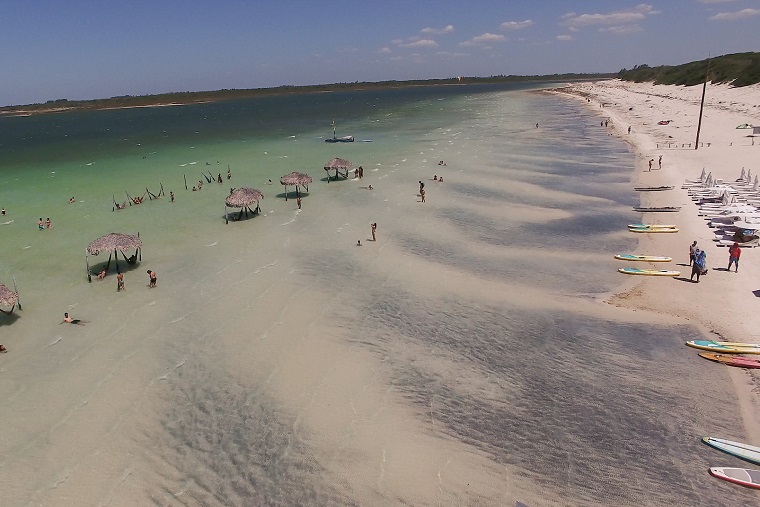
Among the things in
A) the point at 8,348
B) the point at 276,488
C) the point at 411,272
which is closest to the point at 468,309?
the point at 411,272

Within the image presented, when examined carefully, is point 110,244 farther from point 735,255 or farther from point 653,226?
point 653,226

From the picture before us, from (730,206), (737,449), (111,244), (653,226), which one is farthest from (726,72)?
(111,244)

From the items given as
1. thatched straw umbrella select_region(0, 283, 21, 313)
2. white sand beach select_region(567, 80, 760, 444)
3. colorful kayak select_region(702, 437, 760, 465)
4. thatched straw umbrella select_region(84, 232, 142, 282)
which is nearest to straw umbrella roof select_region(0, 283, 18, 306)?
thatched straw umbrella select_region(0, 283, 21, 313)

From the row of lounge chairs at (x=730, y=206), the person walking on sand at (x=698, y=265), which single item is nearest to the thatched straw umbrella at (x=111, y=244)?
the person walking on sand at (x=698, y=265)

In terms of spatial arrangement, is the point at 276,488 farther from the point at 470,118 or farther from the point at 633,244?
the point at 470,118

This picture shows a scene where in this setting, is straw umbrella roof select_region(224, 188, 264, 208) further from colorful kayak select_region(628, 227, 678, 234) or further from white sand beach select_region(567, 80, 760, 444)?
colorful kayak select_region(628, 227, 678, 234)

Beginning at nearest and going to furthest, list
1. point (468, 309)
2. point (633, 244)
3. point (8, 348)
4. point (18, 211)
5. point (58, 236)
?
1. point (8, 348)
2. point (468, 309)
3. point (633, 244)
4. point (58, 236)
5. point (18, 211)

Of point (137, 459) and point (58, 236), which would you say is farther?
point (58, 236)
